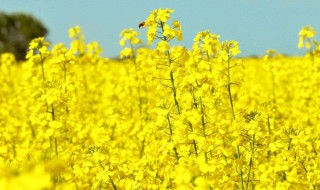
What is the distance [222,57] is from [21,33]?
48.9 meters

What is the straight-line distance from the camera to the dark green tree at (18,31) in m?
50.6

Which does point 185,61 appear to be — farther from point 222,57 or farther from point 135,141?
point 135,141

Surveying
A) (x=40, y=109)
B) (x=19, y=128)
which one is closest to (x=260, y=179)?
(x=40, y=109)

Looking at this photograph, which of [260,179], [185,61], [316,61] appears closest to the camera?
[260,179]

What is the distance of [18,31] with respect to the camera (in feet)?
171

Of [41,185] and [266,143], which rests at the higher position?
[41,185]

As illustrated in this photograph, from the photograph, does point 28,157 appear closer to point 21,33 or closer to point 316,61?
point 316,61

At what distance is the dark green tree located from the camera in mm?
50562

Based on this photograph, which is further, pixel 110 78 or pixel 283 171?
pixel 110 78

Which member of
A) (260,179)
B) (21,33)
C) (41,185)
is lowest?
(260,179)

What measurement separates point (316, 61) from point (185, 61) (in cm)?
409

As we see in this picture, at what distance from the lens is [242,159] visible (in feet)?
15.7

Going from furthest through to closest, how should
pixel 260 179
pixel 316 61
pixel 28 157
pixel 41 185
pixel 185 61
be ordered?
pixel 316 61, pixel 28 157, pixel 185 61, pixel 260 179, pixel 41 185

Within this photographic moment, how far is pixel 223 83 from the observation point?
17.3 feet
